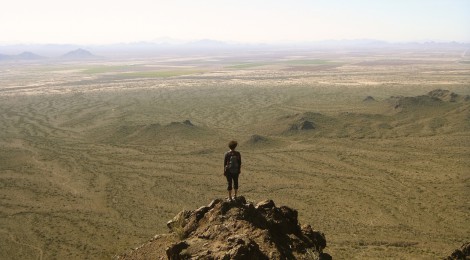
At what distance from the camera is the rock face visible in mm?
9930

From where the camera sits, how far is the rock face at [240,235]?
32.6ft

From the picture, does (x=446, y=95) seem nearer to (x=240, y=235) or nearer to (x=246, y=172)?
(x=246, y=172)

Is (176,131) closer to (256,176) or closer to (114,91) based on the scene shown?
(256,176)

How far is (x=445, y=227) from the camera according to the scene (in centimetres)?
2314

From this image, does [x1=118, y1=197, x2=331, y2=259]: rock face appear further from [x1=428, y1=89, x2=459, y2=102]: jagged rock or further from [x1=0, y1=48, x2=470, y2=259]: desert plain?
[x1=428, y1=89, x2=459, y2=102]: jagged rock

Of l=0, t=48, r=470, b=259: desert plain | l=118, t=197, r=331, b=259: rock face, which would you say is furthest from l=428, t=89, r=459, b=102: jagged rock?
l=118, t=197, r=331, b=259: rock face

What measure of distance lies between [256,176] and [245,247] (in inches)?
935

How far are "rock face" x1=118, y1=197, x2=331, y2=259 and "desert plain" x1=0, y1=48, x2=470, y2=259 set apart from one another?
819 cm

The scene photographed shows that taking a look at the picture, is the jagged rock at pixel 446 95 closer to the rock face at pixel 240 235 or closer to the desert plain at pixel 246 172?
the desert plain at pixel 246 172

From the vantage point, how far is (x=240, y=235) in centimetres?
1050

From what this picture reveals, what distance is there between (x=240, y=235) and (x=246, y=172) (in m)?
23.8

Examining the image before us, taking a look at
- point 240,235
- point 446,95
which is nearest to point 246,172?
point 240,235

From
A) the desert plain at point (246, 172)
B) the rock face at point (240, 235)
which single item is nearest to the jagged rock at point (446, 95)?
the desert plain at point (246, 172)

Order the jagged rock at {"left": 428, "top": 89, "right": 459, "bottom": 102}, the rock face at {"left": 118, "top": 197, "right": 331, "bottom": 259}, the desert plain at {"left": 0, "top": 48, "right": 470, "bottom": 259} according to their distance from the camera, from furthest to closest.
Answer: the jagged rock at {"left": 428, "top": 89, "right": 459, "bottom": 102} → the desert plain at {"left": 0, "top": 48, "right": 470, "bottom": 259} → the rock face at {"left": 118, "top": 197, "right": 331, "bottom": 259}
